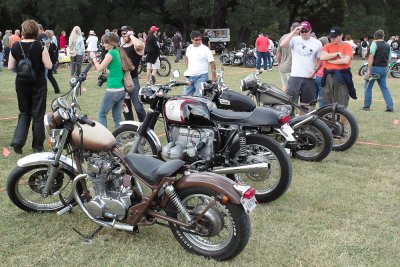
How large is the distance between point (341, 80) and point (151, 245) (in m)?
5.20

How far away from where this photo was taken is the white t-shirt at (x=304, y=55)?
7547mm

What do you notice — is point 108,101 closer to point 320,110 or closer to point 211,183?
point 320,110

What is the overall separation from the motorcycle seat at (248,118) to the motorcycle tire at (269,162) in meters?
0.15

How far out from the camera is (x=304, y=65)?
753 cm

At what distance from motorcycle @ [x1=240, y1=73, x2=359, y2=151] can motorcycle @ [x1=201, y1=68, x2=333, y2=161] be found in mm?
262

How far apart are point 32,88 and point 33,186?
7.89 feet

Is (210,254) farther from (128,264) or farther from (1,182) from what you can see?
(1,182)

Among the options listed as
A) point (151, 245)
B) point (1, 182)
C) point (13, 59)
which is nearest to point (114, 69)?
point (13, 59)

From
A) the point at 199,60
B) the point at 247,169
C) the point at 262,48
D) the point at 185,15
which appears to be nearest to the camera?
the point at 247,169

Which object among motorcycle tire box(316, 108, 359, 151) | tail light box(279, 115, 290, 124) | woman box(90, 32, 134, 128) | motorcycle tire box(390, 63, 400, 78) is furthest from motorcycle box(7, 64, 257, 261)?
motorcycle tire box(390, 63, 400, 78)

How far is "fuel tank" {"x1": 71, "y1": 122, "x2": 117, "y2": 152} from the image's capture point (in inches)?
155

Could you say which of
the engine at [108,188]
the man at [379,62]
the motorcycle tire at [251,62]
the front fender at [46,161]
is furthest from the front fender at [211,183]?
the motorcycle tire at [251,62]

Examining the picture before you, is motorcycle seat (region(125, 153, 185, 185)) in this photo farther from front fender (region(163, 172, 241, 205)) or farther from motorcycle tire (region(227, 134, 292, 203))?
motorcycle tire (region(227, 134, 292, 203))

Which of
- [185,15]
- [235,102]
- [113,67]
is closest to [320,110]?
[235,102]
